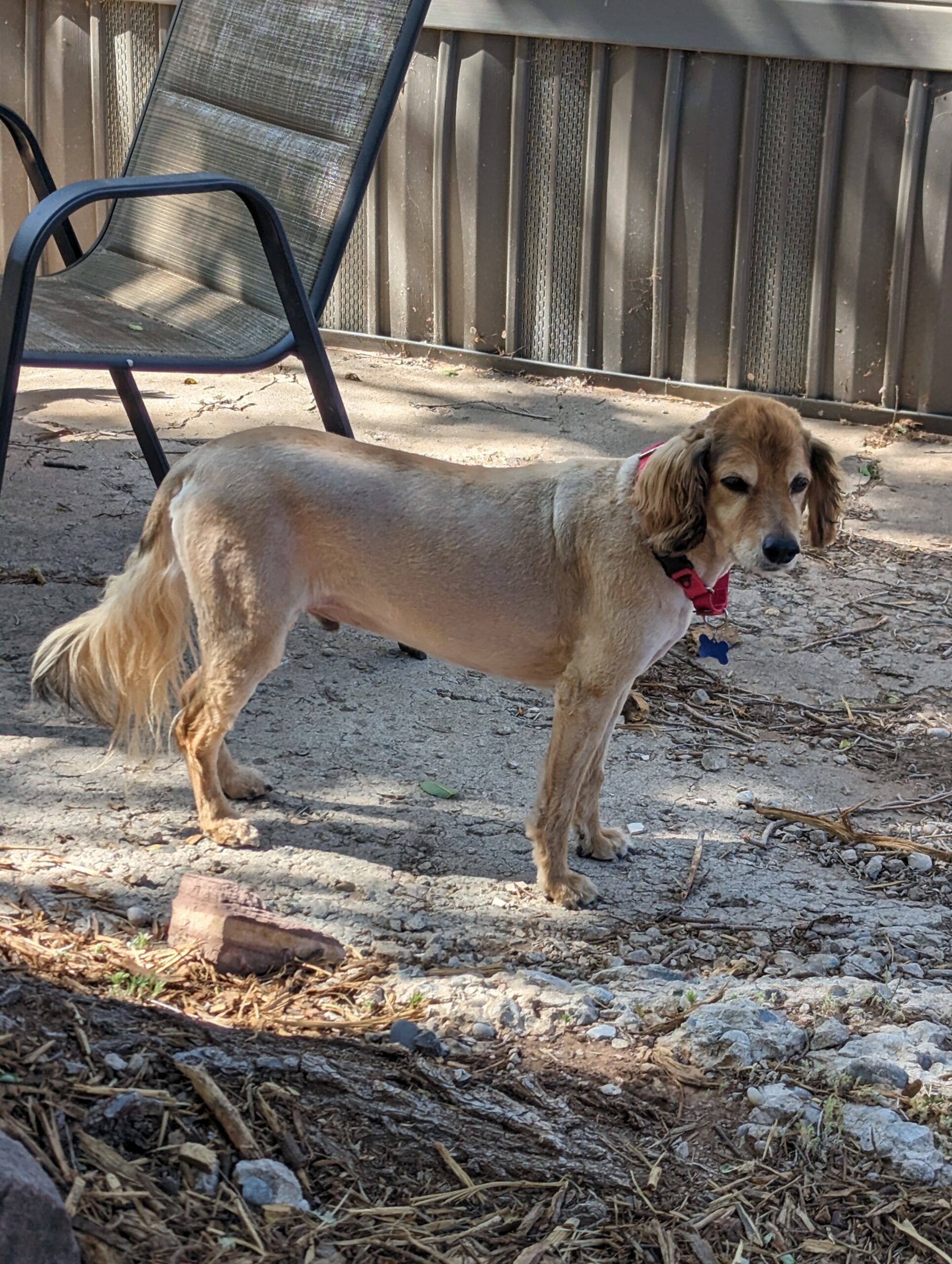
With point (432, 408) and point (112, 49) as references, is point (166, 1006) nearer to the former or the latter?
point (432, 408)

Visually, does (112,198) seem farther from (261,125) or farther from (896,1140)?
(896,1140)

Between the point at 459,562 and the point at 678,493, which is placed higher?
the point at 678,493

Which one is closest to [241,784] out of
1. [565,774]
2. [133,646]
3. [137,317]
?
[133,646]

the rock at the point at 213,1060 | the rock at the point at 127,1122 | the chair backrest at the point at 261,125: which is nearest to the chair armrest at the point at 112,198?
the chair backrest at the point at 261,125

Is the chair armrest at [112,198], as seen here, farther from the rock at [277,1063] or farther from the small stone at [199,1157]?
the small stone at [199,1157]

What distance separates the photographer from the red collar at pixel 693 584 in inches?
128

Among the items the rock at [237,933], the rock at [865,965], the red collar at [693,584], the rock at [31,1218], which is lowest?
the rock at [865,965]

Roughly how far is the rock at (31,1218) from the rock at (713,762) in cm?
260

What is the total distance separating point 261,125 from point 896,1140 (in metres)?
3.88

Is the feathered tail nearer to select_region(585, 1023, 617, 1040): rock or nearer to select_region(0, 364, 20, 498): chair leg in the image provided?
select_region(0, 364, 20, 498): chair leg

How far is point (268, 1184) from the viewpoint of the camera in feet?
6.84

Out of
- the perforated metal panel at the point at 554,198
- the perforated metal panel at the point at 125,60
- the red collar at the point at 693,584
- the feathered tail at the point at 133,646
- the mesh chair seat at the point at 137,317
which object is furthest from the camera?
the perforated metal panel at the point at 125,60

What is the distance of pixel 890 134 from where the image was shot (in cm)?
627

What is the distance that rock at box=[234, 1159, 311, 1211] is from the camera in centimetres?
206
